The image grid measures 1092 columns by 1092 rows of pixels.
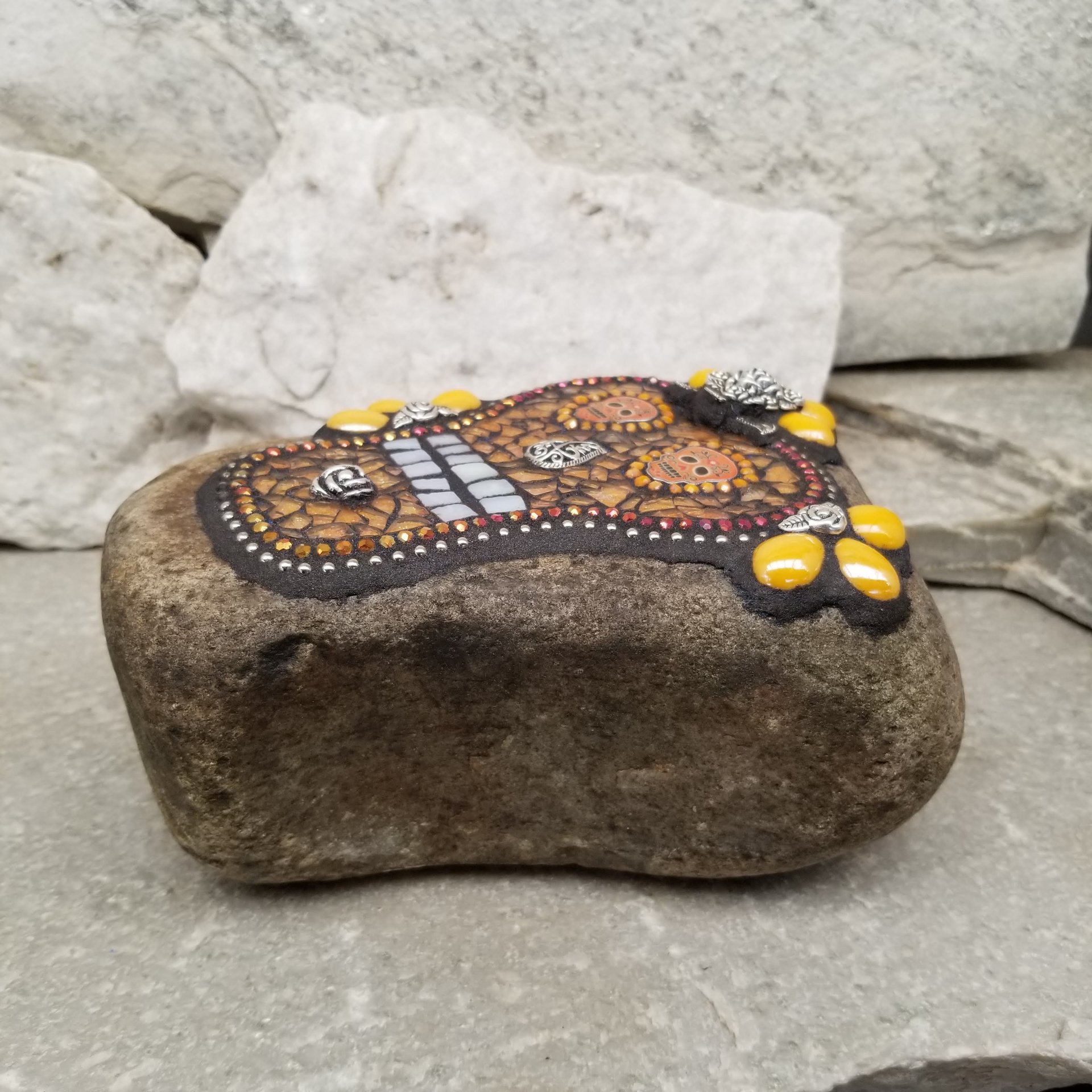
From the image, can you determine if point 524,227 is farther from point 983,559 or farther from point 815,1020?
point 815,1020

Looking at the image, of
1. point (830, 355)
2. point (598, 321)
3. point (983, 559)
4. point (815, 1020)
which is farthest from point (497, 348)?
point (815, 1020)

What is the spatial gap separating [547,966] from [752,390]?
2.92 ft

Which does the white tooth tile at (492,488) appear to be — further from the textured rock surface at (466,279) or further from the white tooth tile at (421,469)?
the textured rock surface at (466,279)

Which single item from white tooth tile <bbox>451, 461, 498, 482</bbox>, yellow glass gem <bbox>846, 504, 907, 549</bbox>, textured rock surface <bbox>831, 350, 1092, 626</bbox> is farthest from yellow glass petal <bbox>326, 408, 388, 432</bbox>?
textured rock surface <bbox>831, 350, 1092, 626</bbox>

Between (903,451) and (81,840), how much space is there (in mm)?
1774

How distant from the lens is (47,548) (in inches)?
91.5

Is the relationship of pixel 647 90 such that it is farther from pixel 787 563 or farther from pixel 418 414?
pixel 787 563

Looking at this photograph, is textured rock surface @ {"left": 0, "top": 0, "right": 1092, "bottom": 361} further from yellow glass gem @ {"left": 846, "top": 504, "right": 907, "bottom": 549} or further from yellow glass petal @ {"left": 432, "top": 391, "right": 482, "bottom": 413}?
yellow glass gem @ {"left": 846, "top": 504, "right": 907, "bottom": 549}

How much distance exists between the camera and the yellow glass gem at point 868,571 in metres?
1.32

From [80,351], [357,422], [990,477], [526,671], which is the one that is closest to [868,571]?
[526,671]

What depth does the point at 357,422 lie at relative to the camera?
1735 mm

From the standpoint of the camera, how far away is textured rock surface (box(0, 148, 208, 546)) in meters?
2.11

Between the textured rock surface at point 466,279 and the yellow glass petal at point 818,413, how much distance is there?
0.46m

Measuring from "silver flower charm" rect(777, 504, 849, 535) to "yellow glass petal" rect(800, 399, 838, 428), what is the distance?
348 millimetres
